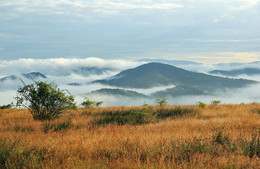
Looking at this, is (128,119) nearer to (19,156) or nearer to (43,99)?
(43,99)

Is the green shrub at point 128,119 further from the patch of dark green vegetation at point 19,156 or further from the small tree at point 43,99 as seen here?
the patch of dark green vegetation at point 19,156

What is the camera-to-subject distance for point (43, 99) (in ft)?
39.0

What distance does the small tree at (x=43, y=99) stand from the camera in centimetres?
1184

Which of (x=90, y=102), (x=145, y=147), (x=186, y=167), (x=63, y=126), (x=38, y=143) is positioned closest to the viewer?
(x=186, y=167)

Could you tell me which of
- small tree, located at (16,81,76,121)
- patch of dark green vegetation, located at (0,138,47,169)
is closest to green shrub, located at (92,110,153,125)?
small tree, located at (16,81,76,121)

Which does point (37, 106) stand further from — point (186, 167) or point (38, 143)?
point (186, 167)

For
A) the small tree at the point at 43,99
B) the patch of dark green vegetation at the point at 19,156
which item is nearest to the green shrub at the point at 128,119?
the small tree at the point at 43,99

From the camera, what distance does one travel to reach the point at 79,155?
5.38m

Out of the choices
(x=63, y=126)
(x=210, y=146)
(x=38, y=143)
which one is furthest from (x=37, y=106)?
(x=210, y=146)

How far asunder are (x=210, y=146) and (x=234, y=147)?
647 millimetres

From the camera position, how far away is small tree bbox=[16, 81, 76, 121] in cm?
1184

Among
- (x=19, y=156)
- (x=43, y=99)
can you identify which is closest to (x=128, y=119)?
(x=43, y=99)

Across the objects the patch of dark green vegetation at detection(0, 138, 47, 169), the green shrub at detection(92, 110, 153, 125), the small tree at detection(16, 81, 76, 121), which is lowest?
the patch of dark green vegetation at detection(0, 138, 47, 169)

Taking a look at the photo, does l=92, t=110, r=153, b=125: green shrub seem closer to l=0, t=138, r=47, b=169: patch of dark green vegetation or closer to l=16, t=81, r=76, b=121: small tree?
l=16, t=81, r=76, b=121: small tree
